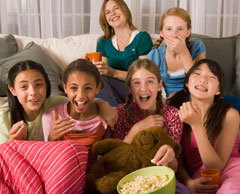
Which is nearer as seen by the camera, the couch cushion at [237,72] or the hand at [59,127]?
the hand at [59,127]

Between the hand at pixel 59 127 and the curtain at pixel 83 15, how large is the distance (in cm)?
152

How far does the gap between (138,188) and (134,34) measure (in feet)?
4.56

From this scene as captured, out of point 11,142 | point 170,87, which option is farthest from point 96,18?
point 11,142

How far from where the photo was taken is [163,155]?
1.37 meters

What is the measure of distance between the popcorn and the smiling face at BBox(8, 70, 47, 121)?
604mm

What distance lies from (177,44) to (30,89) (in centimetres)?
90

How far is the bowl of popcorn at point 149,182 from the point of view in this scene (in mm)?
1157

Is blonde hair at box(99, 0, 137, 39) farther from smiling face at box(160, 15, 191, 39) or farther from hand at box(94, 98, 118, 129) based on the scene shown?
hand at box(94, 98, 118, 129)

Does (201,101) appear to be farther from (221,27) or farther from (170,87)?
(221,27)

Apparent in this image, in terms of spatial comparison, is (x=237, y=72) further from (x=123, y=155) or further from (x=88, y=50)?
(x=123, y=155)

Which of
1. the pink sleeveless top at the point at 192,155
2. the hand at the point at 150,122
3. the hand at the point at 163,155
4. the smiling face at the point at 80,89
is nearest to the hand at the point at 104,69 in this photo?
the smiling face at the point at 80,89

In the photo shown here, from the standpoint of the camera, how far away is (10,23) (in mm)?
2893

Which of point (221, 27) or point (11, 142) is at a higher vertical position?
point (221, 27)

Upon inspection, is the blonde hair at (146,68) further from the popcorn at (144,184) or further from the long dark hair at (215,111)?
the popcorn at (144,184)
